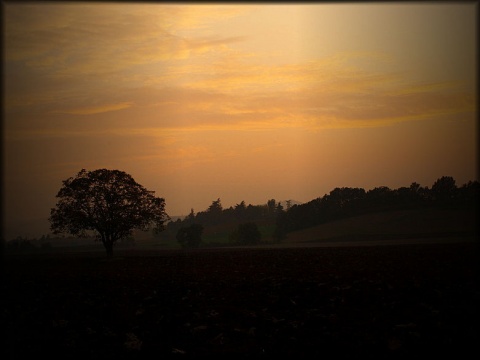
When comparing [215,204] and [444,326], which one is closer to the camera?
[444,326]

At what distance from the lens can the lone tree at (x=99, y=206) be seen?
158ft

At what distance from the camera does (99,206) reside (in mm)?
48438

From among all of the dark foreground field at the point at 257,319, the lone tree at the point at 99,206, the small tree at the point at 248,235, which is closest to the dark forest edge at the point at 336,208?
the small tree at the point at 248,235

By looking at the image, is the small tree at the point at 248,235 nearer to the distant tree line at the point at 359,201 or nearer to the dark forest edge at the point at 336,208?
the dark forest edge at the point at 336,208

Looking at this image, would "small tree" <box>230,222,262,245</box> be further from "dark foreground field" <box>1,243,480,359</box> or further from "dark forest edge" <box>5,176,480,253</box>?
"dark foreground field" <box>1,243,480,359</box>

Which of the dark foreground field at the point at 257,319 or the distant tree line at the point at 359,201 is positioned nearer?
the dark foreground field at the point at 257,319

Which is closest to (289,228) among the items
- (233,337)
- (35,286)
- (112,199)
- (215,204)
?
(215,204)

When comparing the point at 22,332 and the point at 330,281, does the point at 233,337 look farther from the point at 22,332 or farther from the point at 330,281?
the point at 330,281

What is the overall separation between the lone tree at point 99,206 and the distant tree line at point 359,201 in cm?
7736

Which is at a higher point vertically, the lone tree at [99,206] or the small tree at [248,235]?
the lone tree at [99,206]

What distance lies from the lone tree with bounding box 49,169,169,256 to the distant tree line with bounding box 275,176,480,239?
7736cm

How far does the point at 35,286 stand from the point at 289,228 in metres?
109

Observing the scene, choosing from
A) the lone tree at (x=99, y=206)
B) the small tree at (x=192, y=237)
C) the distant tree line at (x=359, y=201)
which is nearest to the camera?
the lone tree at (x=99, y=206)

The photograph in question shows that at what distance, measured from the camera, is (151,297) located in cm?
1695
